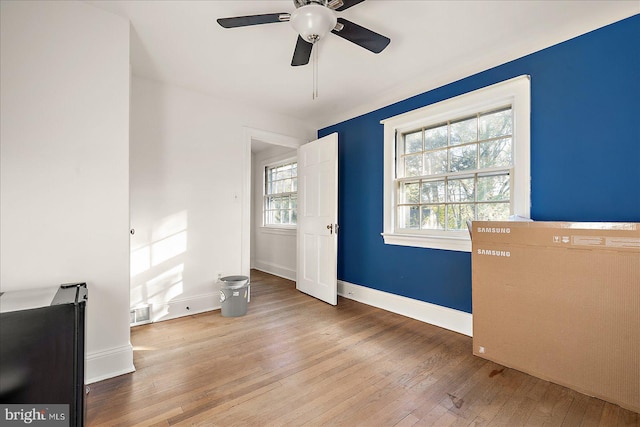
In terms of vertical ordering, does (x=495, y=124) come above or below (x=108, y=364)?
above

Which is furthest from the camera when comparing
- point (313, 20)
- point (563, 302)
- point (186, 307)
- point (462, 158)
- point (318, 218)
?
point (318, 218)

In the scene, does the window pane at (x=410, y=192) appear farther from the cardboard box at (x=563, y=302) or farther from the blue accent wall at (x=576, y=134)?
the cardboard box at (x=563, y=302)

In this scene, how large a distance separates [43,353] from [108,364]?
0.77 m

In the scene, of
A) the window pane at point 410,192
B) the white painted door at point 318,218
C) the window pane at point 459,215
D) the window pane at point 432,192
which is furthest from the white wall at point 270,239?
the window pane at point 459,215

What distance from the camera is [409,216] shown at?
3.28 meters

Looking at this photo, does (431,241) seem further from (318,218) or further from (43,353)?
(43,353)

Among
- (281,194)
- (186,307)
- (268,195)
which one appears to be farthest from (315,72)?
(268,195)

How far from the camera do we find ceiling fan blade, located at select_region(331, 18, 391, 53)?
1805 mm

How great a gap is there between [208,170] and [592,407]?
12.6ft

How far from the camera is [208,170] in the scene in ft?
11.1

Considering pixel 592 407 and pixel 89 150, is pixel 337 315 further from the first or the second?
pixel 89 150

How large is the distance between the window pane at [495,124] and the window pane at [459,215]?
2.20ft

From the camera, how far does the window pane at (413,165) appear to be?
317cm

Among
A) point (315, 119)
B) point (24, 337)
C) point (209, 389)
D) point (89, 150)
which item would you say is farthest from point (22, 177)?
point (315, 119)
